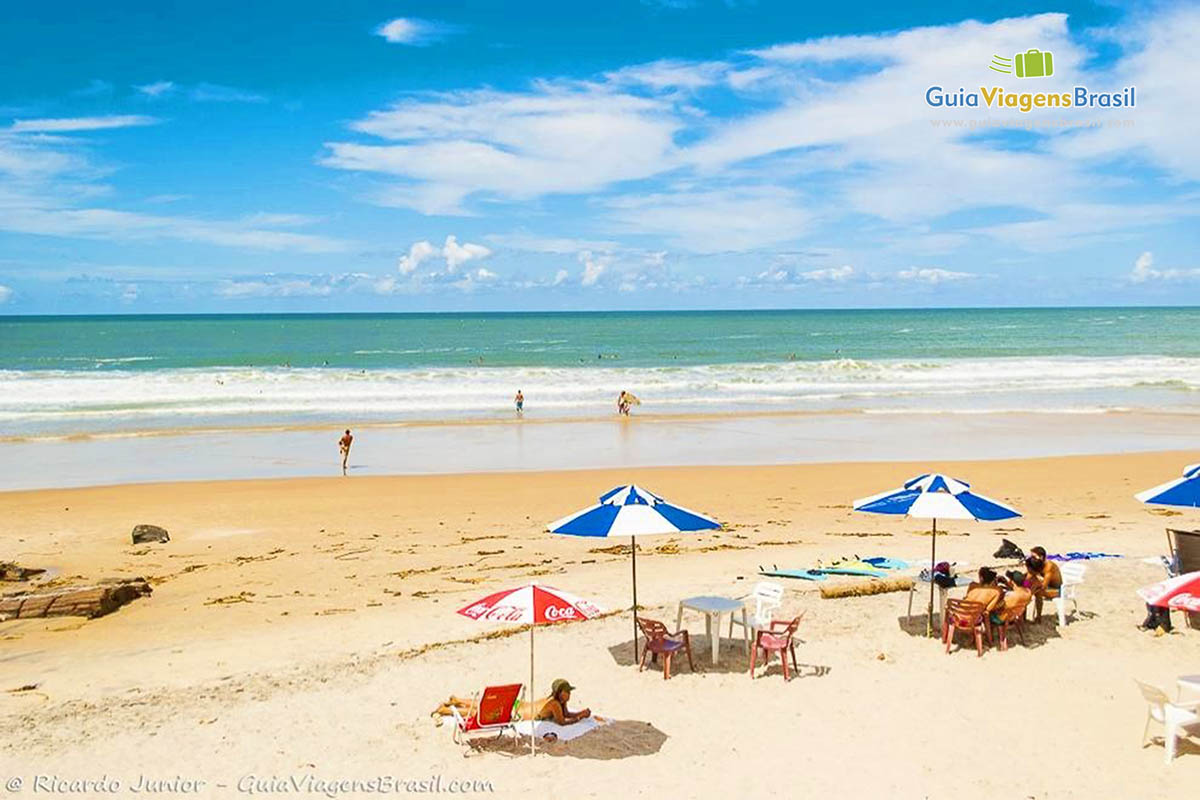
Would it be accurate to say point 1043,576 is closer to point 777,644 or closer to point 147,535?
point 777,644

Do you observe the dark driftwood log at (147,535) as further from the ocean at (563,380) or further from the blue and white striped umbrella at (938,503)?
the ocean at (563,380)

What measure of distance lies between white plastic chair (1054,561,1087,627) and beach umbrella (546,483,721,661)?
4508mm

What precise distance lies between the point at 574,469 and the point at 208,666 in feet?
48.8

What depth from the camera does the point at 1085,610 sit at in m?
11.9

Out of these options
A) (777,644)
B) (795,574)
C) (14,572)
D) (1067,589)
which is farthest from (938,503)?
(14,572)

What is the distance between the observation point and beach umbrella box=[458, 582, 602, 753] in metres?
8.30

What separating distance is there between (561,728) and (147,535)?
37.2ft

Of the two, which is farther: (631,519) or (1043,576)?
(1043,576)

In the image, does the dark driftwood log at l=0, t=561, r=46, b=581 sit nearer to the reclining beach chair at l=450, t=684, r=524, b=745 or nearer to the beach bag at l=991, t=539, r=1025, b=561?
the reclining beach chair at l=450, t=684, r=524, b=745

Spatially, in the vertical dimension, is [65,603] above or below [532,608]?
below

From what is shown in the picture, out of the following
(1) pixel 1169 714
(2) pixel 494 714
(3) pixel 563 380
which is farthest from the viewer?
(3) pixel 563 380

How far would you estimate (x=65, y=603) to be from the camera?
12711mm

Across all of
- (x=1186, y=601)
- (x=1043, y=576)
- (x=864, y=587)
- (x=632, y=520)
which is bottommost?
(x=864, y=587)

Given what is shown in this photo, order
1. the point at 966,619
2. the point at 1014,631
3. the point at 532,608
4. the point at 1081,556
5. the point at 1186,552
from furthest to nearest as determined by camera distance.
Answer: the point at 1081,556 < the point at 1186,552 < the point at 1014,631 < the point at 966,619 < the point at 532,608
